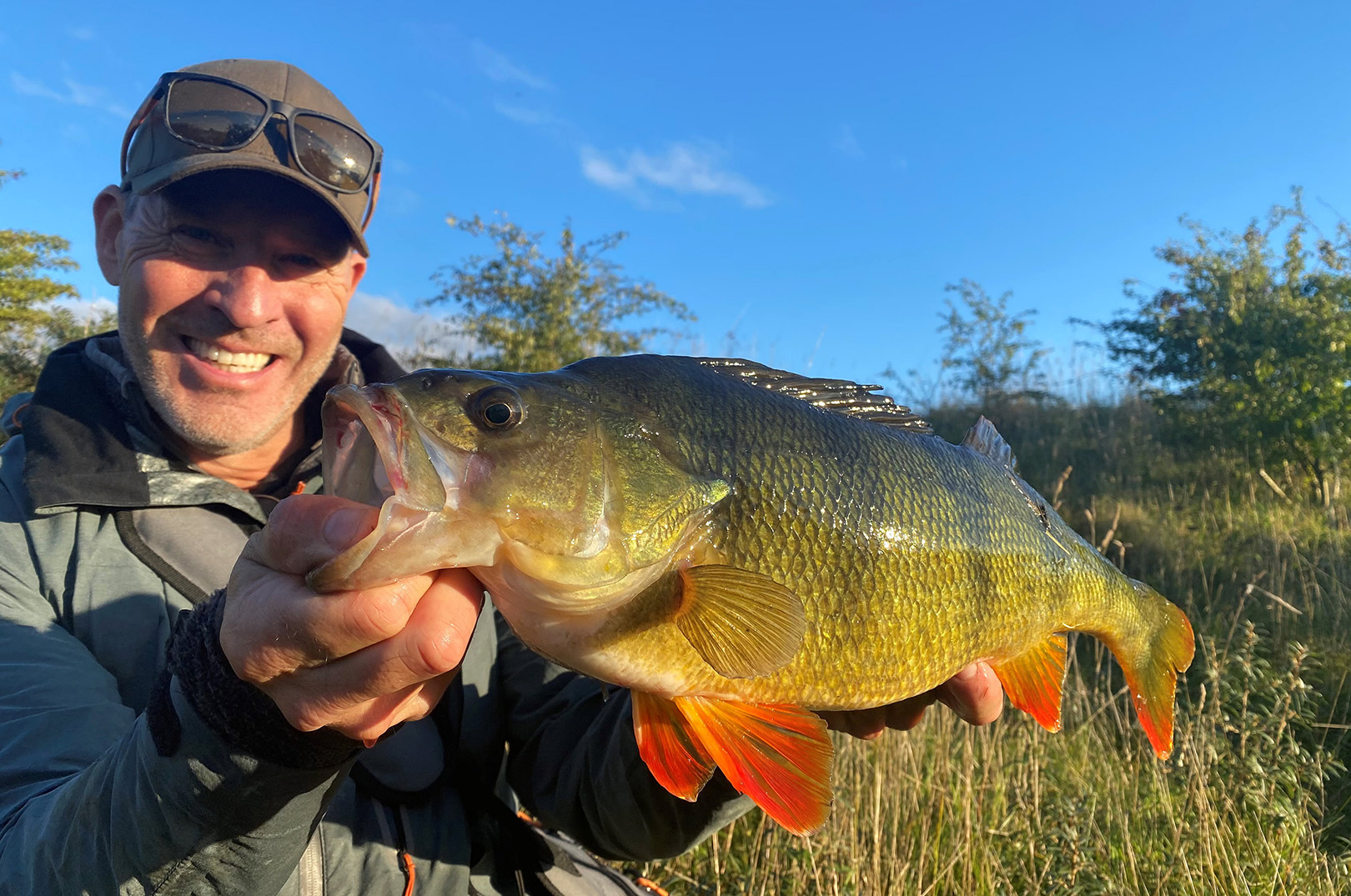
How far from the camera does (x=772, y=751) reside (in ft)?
4.69

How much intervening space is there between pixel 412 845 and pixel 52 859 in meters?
0.82

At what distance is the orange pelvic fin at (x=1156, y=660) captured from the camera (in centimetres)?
217

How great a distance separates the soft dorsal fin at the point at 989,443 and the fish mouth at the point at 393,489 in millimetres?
1410

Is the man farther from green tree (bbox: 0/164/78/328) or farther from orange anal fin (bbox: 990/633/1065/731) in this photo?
green tree (bbox: 0/164/78/328)

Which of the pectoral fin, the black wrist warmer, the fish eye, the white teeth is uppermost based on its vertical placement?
the white teeth

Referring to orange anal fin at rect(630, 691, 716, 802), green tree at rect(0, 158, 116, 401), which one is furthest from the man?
green tree at rect(0, 158, 116, 401)

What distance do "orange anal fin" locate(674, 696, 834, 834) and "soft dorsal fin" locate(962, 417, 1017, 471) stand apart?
0.94m

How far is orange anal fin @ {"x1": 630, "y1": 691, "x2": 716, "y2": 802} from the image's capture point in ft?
4.57

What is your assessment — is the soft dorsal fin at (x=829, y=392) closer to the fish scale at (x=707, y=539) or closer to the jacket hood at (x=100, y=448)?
the fish scale at (x=707, y=539)

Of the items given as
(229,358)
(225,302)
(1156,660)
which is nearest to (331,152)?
(225,302)

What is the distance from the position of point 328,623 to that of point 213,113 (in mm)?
2231

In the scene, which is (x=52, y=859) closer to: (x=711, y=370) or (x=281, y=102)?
(x=711, y=370)

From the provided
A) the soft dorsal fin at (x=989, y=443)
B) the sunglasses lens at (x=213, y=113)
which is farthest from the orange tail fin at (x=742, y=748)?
the sunglasses lens at (x=213, y=113)

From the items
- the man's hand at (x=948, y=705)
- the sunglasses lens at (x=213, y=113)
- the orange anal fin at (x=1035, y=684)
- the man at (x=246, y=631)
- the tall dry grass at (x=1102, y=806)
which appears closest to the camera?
the man at (x=246, y=631)
